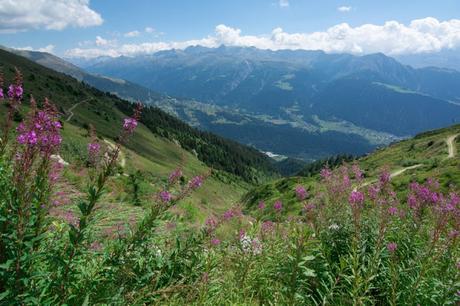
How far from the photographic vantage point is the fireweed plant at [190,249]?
424 centimetres

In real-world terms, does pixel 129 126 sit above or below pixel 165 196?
above

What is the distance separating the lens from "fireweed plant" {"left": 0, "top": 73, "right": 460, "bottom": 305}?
4.24m

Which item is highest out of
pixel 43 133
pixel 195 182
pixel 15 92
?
pixel 15 92

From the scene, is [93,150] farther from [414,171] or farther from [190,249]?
[414,171]

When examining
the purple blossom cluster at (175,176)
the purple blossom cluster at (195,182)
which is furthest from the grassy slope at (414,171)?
the purple blossom cluster at (175,176)

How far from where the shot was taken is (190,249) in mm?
6512

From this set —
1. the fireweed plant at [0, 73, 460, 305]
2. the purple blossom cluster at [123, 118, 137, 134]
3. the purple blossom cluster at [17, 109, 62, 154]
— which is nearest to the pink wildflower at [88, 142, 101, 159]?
the fireweed plant at [0, 73, 460, 305]

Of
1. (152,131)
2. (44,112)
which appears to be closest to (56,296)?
(44,112)

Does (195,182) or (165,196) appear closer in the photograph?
(165,196)

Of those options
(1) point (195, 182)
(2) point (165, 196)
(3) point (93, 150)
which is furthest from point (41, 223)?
(1) point (195, 182)

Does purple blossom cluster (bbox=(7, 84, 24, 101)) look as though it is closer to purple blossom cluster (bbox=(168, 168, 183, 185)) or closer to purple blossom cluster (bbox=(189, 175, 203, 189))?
purple blossom cluster (bbox=(168, 168, 183, 185))

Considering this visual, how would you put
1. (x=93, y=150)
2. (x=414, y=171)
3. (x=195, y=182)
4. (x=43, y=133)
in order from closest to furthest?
(x=43, y=133), (x=93, y=150), (x=195, y=182), (x=414, y=171)

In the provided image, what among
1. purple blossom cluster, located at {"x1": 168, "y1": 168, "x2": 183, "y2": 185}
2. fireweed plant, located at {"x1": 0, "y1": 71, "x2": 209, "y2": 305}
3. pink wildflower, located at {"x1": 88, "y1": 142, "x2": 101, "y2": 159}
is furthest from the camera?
purple blossom cluster, located at {"x1": 168, "y1": 168, "x2": 183, "y2": 185}

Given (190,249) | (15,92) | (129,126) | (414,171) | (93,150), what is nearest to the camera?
(129,126)
